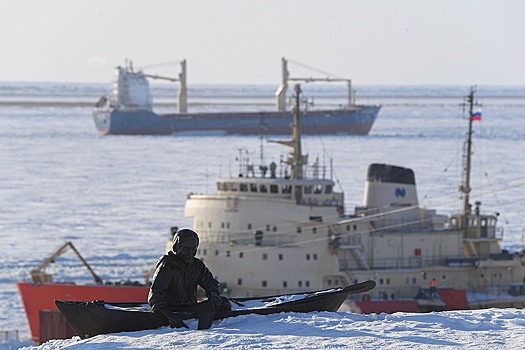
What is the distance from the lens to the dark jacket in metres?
8.86

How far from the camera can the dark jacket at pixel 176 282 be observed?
886 cm

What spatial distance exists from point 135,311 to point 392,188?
61.3 feet

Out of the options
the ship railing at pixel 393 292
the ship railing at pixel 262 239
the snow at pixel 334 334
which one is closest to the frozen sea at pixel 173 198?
the snow at pixel 334 334

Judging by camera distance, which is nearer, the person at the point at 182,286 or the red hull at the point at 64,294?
the person at the point at 182,286

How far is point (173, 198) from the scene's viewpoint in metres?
47.1

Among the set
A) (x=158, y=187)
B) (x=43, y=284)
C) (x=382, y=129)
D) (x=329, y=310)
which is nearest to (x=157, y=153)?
(x=158, y=187)

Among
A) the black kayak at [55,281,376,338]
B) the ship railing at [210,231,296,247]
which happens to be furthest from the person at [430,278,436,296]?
the black kayak at [55,281,376,338]

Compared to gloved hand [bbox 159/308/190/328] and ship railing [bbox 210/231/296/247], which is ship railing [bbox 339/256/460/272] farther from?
gloved hand [bbox 159/308/190/328]

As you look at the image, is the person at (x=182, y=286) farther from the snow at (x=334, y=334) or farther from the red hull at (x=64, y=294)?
the red hull at (x=64, y=294)

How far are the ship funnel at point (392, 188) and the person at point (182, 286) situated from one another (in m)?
18.3

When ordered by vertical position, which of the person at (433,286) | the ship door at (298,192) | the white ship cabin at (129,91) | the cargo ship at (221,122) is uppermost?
the white ship cabin at (129,91)

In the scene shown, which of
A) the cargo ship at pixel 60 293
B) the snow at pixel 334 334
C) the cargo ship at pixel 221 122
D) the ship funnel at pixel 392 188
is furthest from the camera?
the cargo ship at pixel 221 122

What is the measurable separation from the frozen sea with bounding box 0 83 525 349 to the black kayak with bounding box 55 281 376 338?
0.50ft

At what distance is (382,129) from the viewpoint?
362ft
